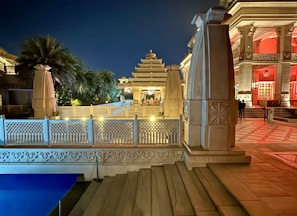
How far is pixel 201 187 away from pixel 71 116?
34.4 feet

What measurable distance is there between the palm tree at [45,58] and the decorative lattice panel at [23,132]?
9049mm

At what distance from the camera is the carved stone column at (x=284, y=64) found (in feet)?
47.5

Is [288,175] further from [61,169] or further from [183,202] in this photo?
[61,169]

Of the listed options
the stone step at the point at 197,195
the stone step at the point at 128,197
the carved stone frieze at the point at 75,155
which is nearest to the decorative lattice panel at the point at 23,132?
the carved stone frieze at the point at 75,155

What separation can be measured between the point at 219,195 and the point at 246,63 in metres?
14.6

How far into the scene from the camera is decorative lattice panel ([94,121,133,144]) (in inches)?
198

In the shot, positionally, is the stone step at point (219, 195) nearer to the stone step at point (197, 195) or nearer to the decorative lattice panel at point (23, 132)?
the stone step at point (197, 195)

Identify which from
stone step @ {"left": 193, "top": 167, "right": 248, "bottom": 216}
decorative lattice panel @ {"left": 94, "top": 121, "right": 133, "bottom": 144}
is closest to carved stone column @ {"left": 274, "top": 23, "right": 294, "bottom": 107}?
stone step @ {"left": 193, "top": 167, "right": 248, "bottom": 216}

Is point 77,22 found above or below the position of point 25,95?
above

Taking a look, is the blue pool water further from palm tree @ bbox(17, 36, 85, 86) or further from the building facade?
the building facade

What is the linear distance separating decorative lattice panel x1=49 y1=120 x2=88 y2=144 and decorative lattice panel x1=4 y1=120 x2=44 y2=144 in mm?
344

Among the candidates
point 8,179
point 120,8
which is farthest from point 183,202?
point 120,8

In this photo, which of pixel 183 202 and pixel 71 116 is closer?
pixel 183 202

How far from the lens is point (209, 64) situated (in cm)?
414
